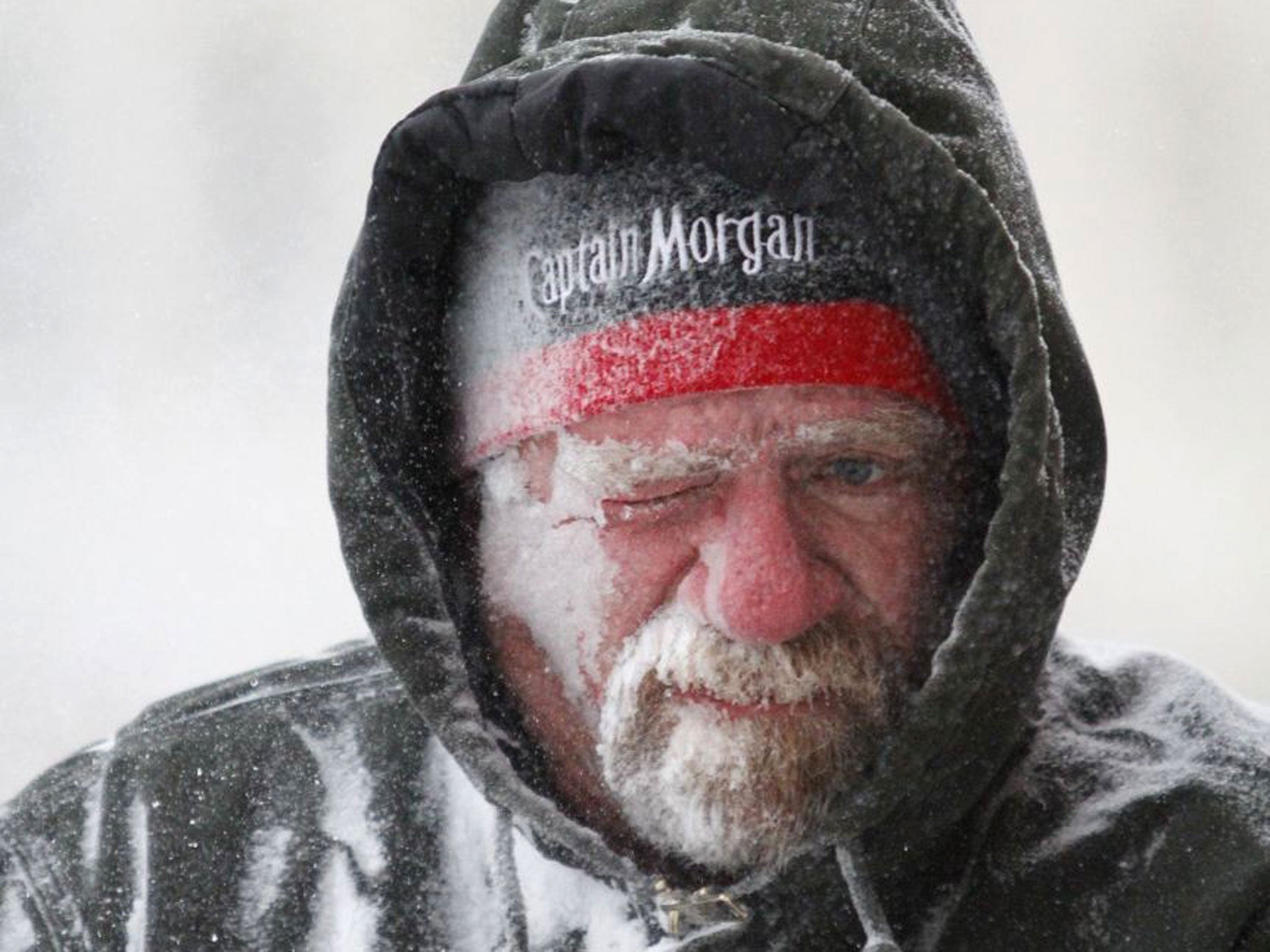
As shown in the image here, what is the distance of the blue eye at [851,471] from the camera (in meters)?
1.62

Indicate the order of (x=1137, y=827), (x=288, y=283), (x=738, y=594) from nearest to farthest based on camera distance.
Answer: (x=738, y=594)
(x=1137, y=827)
(x=288, y=283)

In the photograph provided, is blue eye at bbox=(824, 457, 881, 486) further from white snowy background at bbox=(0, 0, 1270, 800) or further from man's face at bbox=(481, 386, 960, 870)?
white snowy background at bbox=(0, 0, 1270, 800)

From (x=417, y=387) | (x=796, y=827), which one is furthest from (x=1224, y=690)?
(x=417, y=387)

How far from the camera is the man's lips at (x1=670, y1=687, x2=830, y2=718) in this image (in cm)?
155

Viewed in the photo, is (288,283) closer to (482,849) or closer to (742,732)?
(482,849)

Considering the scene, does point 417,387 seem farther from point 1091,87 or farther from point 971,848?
point 1091,87

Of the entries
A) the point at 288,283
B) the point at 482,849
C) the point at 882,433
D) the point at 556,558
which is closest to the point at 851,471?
the point at 882,433

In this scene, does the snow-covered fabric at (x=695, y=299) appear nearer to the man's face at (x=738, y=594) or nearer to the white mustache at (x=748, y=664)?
the man's face at (x=738, y=594)

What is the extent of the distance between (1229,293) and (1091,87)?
2.43 feet

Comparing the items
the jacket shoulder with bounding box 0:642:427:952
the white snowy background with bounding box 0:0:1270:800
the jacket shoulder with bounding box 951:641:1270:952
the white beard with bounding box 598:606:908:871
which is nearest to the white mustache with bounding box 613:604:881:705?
the white beard with bounding box 598:606:908:871

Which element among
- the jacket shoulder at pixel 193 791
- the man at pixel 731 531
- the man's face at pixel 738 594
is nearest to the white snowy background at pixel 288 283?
the jacket shoulder at pixel 193 791

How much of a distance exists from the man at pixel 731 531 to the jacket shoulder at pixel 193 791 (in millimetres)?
29

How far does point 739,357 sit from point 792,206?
0.42ft

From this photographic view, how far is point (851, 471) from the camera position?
5.34 ft
